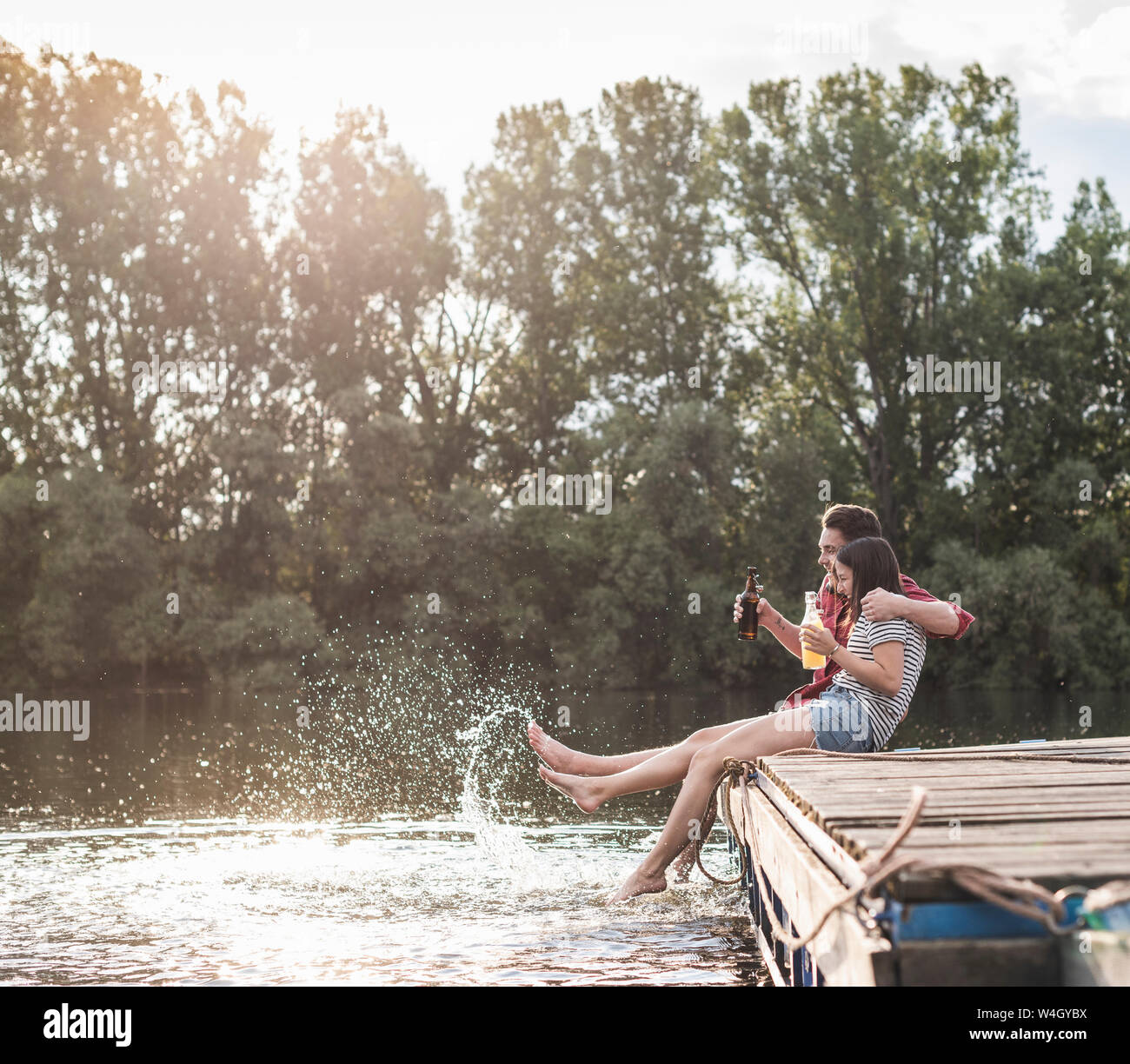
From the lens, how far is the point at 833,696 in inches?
249

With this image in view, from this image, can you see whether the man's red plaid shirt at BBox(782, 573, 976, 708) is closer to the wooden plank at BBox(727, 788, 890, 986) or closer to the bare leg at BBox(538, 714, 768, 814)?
the bare leg at BBox(538, 714, 768, 814)

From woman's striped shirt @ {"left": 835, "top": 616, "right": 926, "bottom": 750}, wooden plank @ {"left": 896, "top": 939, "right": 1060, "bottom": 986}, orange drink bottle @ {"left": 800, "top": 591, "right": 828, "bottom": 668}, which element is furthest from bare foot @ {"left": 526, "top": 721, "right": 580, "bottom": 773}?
wooden plank @ {"left": 896, "top": 939, "right": 1060, "bottom": 986}

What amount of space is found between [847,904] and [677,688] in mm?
26481

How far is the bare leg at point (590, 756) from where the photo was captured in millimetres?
6793

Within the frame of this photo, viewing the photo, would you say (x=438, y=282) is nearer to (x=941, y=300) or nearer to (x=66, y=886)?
(x=941, y=300)

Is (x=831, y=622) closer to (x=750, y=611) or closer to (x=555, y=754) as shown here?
(x=750, y=611)

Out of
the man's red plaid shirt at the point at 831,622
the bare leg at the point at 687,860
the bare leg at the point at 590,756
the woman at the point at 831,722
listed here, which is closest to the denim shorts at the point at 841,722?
the woman at the point at 831,722

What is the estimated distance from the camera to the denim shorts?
6.21 metres

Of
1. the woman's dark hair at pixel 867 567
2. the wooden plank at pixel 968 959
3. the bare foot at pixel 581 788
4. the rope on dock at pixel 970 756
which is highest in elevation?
the woman's dark hair at pixel 867 567

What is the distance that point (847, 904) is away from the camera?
2.95 m

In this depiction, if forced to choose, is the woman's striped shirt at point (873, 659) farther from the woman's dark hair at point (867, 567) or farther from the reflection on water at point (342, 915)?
the reflection on water at point (342, 915)

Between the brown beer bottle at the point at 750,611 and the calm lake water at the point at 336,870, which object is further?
the brown beer bottle at the point at 750,611

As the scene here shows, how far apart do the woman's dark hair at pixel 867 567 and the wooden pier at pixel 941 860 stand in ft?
2.70
